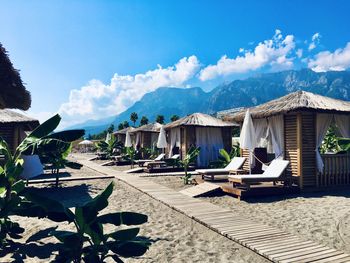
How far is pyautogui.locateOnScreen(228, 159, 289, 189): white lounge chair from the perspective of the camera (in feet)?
30.5

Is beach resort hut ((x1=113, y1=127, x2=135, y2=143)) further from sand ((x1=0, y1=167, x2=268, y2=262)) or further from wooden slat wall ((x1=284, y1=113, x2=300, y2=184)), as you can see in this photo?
sand ((x1=0, y1=167, x2=268, y2=262))

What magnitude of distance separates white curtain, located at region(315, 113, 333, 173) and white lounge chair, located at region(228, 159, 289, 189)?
145 cm

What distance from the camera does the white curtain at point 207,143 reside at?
1931 cm

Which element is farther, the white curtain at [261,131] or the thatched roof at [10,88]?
the white curtain at [261,131]

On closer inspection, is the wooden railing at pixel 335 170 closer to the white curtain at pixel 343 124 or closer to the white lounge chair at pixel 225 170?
the white curtain at pixel 343 124

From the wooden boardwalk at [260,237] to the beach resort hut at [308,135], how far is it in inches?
162

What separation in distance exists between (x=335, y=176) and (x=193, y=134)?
9.62 m

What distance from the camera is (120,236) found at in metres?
3.23

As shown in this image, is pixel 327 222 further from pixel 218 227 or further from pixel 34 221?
pixel 34 221

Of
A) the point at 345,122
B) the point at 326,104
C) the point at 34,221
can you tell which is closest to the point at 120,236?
the point at 34,221

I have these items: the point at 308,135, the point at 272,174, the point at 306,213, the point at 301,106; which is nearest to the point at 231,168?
the point at 272,174

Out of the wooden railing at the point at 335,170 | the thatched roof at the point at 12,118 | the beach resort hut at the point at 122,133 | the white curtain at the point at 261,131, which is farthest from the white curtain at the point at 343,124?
the beach resort hut at the point at 122,133

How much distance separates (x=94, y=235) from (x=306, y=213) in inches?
222

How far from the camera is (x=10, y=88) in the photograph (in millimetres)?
6105
